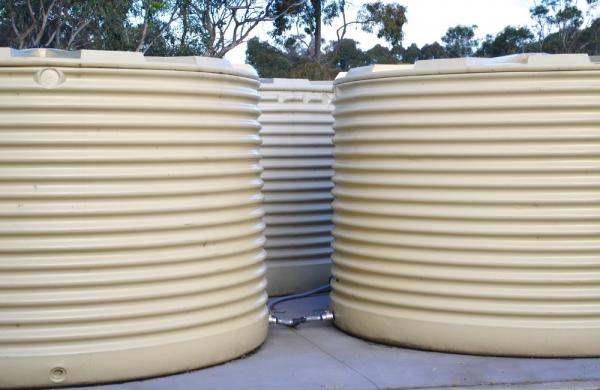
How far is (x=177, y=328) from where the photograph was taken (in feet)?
16.1

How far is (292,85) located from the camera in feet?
25.4

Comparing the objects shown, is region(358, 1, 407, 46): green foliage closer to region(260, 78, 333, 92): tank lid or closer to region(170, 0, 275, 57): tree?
region(170, 0, 275, 57): tree

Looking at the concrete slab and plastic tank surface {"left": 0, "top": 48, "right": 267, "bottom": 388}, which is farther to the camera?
the concrete slab

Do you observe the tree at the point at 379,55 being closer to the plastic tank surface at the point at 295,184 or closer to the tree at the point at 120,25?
the tree at the point at 120,25

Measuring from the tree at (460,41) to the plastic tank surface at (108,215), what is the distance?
37585mm

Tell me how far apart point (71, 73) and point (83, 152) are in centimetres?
42

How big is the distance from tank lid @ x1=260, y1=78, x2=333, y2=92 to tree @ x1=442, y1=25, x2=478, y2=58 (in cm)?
3443

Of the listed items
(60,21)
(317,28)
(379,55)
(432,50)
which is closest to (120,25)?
(60,21)

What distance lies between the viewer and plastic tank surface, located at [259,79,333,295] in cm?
757

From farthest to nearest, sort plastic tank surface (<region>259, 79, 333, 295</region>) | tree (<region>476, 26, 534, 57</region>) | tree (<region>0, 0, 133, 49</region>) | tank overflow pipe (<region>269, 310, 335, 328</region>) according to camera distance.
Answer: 1. tree (<region>476, 26, 534, 57</region>)
2. tree (<region>0, 0, 133, 49</region>)
3. plastic tank surface (<region>259, 79, 333, 295</region>)
4. tank overflow pipe (<region>269, 310, 335, 328</region>)

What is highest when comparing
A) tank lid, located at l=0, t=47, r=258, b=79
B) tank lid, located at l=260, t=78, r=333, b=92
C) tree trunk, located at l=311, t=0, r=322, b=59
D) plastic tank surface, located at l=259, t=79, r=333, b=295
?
tree trunk, located at l=311, t=0, r=322, b=59

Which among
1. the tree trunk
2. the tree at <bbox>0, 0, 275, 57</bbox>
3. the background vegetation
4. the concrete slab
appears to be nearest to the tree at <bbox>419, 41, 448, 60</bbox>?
the background vegetation

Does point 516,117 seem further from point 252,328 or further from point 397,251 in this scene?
point 252,328

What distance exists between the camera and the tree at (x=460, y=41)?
41438mm
